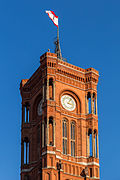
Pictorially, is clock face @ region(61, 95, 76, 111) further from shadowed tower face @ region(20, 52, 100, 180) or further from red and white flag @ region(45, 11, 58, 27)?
red and white flag @ region(45, 11, 58, 27)

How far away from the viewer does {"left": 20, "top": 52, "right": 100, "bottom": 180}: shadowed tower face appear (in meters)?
92.0

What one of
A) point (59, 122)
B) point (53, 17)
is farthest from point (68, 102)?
point (53, 17)

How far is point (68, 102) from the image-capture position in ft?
323

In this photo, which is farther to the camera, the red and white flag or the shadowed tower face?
the red and white flag

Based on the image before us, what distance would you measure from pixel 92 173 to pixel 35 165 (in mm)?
8361

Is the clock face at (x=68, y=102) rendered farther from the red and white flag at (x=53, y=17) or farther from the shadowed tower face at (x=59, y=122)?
the red and white flag at (x=53, y=17)

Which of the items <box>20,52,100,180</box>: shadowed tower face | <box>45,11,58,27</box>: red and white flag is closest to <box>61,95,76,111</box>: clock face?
<box>20,52,100,180</box>: shadowed tower face

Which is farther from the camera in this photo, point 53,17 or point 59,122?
point 53,17

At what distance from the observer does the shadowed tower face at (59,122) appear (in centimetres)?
9200

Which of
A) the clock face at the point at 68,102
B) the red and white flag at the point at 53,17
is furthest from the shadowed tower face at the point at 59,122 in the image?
the red and white flag at the point at 53,17

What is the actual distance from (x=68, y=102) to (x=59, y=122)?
459 cm

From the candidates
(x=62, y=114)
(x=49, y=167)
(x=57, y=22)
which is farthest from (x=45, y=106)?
(x=57, y=22)

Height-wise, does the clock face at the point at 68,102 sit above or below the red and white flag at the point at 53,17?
below

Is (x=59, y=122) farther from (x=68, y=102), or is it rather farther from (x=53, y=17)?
(x=53, y=17)
